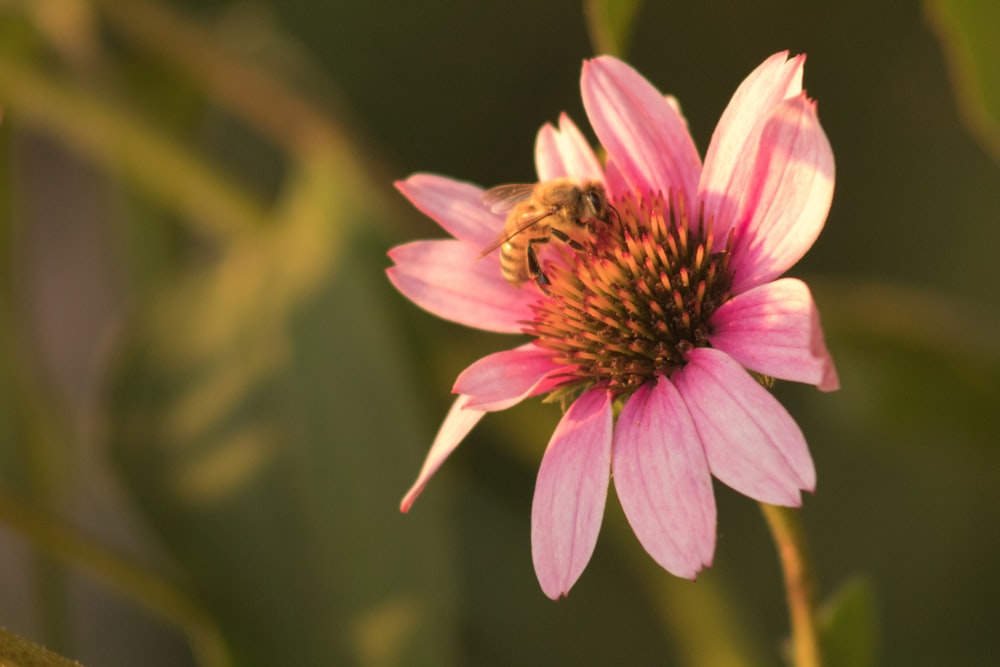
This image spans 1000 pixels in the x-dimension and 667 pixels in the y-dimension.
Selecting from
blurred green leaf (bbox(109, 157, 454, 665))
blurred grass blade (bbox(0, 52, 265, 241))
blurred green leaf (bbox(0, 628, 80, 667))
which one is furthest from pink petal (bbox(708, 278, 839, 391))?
blurred grass blade (bbox(0, 52, 265, 241))

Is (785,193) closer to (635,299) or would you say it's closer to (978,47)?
(635,299)

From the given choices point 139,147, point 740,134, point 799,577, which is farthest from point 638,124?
point 139,147

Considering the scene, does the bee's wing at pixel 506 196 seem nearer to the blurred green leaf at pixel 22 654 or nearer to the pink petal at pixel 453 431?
the pink petal at pixel 453 431

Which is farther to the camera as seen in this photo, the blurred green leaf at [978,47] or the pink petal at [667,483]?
the blurred green leaf at [978,47]

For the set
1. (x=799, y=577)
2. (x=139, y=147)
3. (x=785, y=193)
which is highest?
(x=139, y=147)

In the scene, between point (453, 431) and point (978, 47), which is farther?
point (978, 47)

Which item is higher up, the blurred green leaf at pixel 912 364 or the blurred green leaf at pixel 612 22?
the blurred green leaf at pixel 612 22

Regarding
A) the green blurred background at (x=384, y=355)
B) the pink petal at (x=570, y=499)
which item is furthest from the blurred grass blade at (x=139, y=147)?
the pink petal at (x=570, y=499)
